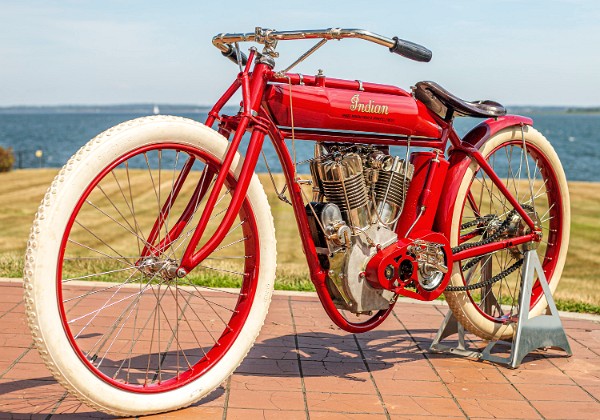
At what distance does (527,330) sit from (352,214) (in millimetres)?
1368

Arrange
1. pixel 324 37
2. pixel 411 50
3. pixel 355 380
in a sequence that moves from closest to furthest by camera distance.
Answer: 1. pixel 324 37
2. pixel 411 50
3. pixel 355 380

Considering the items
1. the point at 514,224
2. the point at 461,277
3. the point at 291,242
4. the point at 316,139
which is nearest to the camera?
the point at 316,139

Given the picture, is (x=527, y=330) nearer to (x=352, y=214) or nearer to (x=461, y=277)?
(x=461, y=277)

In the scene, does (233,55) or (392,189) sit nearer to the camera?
(233,55)

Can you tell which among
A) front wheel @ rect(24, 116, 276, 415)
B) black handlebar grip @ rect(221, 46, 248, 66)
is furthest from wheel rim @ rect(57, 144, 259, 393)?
black handlebar grip @ rect(221, 46, 248, 66)

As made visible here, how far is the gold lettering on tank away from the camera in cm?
404

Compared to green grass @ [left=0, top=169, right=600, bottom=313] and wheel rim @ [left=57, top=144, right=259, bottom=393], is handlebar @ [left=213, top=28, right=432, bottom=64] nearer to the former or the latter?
wheel rim @ [left=57, top=144, right=259, bottom=393]

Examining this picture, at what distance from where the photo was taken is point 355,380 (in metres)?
4.21

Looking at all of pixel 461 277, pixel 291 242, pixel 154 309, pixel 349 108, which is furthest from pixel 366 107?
pixel 291 242

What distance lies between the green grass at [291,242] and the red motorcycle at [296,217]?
143 centimetres

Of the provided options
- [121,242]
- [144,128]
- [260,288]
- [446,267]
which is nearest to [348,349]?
[446,267]

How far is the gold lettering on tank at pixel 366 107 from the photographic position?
4039mm

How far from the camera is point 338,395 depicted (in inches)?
156

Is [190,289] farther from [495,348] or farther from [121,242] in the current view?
[121,242]
